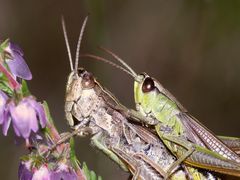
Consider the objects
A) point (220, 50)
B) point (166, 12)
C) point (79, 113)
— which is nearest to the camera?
point (79, 113)

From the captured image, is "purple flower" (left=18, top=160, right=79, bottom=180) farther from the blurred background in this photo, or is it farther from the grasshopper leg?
the blurred background

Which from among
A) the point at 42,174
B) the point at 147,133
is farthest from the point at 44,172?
the point at 147,133

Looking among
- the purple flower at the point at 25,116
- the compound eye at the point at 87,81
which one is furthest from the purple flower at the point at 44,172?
the compound eye at the point at 87,81

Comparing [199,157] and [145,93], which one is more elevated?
[145,93]

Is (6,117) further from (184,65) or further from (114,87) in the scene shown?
(114,87)

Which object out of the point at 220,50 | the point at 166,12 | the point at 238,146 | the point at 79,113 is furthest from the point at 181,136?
the point at 166,12

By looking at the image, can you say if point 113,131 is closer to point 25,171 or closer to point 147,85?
point 147,85
